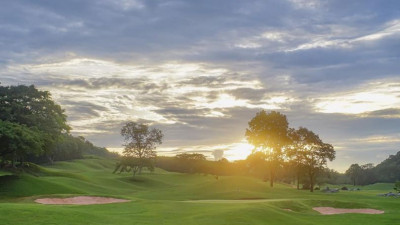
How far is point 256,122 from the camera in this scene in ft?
309

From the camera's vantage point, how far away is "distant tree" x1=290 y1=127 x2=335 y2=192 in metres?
97.1

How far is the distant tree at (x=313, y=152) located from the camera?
97062 millimetres

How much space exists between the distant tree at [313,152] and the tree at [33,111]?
55229mm

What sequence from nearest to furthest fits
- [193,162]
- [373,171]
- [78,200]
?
1. [78,200]
2. [193,162]
3. [373,171]

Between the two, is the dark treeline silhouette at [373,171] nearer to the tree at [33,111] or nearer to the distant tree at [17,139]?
the tree at [33,111]

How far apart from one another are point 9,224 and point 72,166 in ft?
405

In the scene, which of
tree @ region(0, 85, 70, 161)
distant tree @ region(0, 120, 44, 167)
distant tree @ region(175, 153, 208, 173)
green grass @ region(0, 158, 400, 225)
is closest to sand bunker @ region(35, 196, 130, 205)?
green grass @ region(0, 158, 400, 225)

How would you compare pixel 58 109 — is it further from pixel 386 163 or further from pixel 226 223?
pixel 386 163

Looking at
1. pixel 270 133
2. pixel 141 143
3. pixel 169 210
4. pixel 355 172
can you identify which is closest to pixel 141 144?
pixel 141 143

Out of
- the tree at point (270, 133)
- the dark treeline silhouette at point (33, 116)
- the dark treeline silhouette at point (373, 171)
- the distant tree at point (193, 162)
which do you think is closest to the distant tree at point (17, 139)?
the dark treeline silhouette at point (33, 116)

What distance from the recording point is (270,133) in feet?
308

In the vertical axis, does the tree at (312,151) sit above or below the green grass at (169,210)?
above

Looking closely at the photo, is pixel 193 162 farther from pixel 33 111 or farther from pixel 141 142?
pixel 33 111

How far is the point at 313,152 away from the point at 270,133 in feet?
40.6
